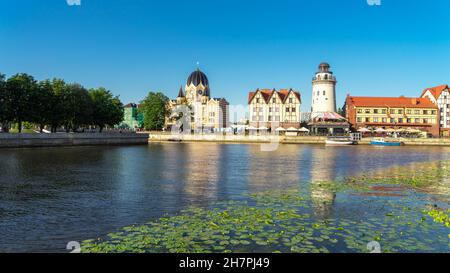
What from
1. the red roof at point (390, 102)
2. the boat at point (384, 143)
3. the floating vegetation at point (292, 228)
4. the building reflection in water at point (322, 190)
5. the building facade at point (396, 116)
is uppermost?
the red roof at point (390, 102)

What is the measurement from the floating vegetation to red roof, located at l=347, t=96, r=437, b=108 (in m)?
124

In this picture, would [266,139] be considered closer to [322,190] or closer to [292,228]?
[322,190]

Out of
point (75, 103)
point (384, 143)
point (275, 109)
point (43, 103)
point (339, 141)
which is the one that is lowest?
point (384, 143)

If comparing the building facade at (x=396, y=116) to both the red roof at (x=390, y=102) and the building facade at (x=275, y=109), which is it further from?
the building facade at (x=275, y=109)

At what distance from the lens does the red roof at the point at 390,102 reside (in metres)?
142

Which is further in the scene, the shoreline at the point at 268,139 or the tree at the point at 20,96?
the shoreline at the point at 268,139

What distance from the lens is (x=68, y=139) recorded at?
9300cm

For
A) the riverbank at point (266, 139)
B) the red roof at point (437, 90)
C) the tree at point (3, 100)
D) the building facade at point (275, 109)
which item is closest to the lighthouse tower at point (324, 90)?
the building facade at point (275, 109)

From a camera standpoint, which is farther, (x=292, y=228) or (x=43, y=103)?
(x=43, y=103)

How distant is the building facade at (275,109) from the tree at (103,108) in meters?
51.2

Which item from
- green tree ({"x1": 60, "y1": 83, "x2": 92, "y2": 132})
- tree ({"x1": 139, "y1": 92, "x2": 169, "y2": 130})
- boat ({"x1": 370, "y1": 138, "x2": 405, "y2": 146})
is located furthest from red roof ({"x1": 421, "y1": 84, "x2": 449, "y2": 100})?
green tree ({"x1": 60, "y1": 83, "x2": 92, "y2": 132})

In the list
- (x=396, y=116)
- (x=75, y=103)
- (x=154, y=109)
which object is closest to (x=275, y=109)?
(x=396, y=116)

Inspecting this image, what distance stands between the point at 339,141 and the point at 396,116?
36.9 metres
